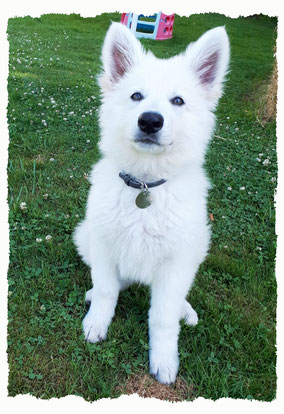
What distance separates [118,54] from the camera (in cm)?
222

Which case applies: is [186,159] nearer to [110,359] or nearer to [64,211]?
[110,359]

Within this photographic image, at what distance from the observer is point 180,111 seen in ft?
6.64

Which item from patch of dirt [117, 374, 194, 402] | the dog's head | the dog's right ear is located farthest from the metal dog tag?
patch of dirt [117, 374, 194, 402]

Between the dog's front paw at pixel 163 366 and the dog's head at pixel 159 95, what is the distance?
3.96ft

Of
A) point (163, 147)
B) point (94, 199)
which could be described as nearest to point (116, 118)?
point (163, 147)

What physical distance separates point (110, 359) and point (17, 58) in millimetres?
5842

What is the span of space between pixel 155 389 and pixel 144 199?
1121 millimetres

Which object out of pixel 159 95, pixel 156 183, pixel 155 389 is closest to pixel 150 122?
pixel 159 95

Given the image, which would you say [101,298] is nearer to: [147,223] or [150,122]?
[147,223]

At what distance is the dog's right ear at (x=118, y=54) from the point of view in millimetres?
2117

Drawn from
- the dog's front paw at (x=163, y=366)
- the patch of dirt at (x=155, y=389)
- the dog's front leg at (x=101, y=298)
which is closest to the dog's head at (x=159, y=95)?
the dog's front leg at (x=101, y=298)

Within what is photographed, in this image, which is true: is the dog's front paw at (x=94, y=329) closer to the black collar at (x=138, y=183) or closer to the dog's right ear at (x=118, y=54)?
the black collar at (x=138, y=183)

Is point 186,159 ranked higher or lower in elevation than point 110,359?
higher

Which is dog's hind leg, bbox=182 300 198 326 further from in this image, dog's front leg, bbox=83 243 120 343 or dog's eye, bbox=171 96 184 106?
dog's eye, bbox=171 96 184 106
